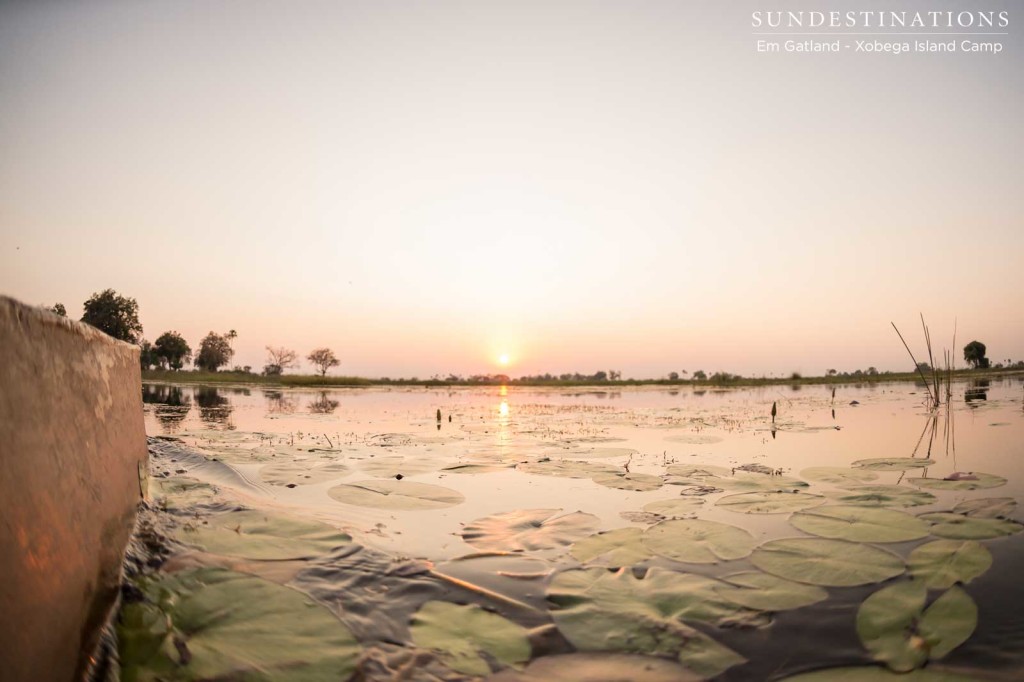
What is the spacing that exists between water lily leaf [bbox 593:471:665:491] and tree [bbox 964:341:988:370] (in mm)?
55361

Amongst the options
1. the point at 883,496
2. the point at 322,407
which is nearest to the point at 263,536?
the point at 883,496

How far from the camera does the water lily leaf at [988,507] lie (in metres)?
3.23

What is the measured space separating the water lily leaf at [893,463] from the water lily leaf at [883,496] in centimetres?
93

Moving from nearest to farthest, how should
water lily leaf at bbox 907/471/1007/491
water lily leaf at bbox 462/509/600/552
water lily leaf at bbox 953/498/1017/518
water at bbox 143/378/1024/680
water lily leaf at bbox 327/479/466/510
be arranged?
1. water at bbox 143/378/1024/680
2. water lily leaf at bbox 462/509/600/552
3. water lily leaf at bbox 953/498/1017/518
4. water lily leaf at bbox 327/479/466/510
5. water lily leaf at bbox 907/471/1007/491

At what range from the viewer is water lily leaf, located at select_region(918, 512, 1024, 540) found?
9.29 feet

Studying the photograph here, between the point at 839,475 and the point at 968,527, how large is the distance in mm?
1628

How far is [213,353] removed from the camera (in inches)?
2566

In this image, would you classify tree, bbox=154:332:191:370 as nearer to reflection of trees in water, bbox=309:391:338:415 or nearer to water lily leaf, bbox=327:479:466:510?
reflection of trees in water, bbox=309:391:338:415

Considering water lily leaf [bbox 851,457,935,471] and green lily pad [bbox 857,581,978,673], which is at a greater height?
green lily pad [bbox 857,581,978,673]

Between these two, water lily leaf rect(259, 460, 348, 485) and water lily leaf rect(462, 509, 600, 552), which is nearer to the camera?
water lily leaf rect(462, 509, 600, 552)

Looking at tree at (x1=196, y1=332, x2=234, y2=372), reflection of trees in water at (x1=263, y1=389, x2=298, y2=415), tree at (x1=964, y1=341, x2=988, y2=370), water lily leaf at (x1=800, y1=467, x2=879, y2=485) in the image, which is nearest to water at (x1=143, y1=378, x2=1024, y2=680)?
water lily leaf at (x1=800, y1=467, x2=879, y2=485)

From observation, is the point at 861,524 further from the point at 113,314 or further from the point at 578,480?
the point at 113,314

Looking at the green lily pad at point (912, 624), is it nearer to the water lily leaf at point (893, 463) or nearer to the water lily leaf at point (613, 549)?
the water lily leaf at point (613, 549)

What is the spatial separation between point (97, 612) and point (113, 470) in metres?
0.87
